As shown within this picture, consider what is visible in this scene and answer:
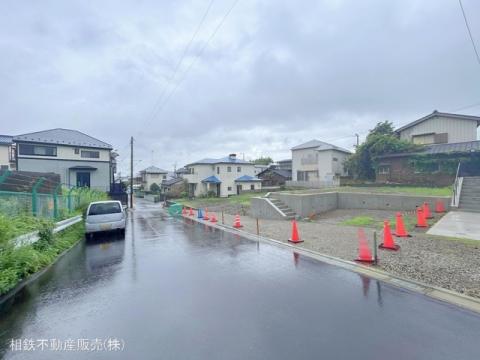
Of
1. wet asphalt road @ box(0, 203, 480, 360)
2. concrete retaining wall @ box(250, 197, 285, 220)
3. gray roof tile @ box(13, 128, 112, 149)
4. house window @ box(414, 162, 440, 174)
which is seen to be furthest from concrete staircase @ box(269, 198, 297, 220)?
gray roof tile @ box(13, 128, 112, 149)

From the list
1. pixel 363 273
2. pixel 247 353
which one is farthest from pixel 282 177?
pixel 247 353

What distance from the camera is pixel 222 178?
41.3 metres

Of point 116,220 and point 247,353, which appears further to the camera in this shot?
point 116,220

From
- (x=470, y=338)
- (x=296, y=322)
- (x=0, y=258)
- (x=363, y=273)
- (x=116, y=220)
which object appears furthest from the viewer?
(x=116, y=220)

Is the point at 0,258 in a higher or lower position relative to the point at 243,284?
higher

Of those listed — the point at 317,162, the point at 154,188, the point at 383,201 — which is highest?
the point at 317,162

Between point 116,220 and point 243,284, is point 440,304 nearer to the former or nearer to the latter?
point 243,284

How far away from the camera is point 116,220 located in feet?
37.0

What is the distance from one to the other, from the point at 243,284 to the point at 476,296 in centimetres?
408

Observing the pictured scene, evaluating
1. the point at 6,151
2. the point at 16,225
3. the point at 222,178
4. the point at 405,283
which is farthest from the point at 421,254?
the point at 6,151

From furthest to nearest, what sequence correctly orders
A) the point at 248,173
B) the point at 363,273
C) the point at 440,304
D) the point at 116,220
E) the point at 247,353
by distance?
the point at 248,173 < the point at 116,220 < the point at 363,273 < the point at 440,304 < the point at 247,353

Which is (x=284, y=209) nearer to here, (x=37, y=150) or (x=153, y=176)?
(x=37, y=150)

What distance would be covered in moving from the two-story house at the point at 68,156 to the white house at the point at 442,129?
36045 mm

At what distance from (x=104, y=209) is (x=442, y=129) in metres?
31.9
